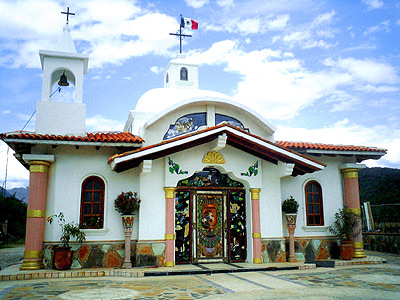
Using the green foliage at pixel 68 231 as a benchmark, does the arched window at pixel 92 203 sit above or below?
above

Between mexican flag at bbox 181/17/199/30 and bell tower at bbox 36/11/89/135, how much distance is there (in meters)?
5.70

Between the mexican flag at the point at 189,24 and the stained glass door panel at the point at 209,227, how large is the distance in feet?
27.9

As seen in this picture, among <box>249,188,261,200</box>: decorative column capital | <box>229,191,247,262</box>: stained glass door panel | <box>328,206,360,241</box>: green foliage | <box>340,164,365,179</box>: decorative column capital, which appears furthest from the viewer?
<box>340,164,365,179</box>: decorative column capital

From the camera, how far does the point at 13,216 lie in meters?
29.2

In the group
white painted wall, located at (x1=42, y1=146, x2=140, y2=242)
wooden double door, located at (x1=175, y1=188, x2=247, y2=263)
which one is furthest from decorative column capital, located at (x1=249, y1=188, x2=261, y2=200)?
white painted wall, located at (x1=42, y1=146, x2=140, y2=242)

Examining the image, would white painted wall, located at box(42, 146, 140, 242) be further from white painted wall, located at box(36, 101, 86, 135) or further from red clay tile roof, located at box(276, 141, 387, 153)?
red clay tile roof, located at box(276, 141, 387, 153)

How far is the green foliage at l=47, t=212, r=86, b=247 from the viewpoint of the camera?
36.5 ft

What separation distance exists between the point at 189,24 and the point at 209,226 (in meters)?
9.58

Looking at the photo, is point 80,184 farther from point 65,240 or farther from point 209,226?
point 209,226

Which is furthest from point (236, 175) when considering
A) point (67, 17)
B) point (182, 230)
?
point (67, 17)

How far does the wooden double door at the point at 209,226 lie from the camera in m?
12.1

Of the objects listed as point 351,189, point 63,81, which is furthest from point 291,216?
point 63,81

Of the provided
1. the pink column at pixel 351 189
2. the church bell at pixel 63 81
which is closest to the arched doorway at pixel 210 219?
the pink column at pixel 351 189

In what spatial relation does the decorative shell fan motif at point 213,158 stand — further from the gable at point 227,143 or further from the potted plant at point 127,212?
the potted plant at point 127,212
